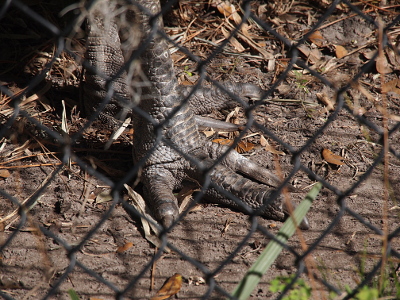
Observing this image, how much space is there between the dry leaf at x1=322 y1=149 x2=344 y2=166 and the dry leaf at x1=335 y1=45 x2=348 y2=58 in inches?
42.3

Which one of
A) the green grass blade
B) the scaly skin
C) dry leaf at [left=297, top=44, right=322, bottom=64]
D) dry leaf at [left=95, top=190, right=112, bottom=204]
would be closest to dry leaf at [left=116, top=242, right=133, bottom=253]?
the scaly skin

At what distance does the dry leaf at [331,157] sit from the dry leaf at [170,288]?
3.85 ft

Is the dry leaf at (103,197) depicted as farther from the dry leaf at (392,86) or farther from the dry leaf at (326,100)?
the dry leaf at (392,86)

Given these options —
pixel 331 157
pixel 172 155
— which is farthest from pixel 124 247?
pixel 331 157

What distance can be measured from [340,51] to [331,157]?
117 centimetres

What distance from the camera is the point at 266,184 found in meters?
2.48

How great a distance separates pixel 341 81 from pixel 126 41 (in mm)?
1647

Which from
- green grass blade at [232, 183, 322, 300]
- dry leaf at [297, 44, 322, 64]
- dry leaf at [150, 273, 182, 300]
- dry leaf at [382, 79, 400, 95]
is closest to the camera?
green grass blade at [232, 183, 322, 300]

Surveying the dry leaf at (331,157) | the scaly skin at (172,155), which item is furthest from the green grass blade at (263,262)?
the dry leaf at (331,157)

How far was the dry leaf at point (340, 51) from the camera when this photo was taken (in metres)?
3.44

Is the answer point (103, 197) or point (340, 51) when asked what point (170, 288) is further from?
point (340, 51)

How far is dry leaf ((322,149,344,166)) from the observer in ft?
8.64

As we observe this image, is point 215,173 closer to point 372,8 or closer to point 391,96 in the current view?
point 391,96

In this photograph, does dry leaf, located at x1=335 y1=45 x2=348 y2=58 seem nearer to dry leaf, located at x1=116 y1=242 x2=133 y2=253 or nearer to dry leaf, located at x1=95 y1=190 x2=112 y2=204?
dry leaf, located at x1=95 y1=190 x2=112 y2=204
